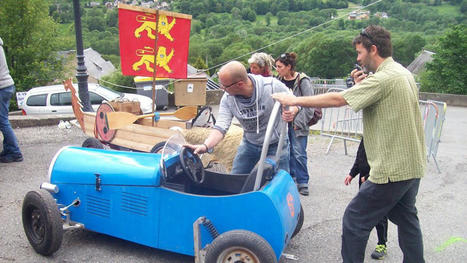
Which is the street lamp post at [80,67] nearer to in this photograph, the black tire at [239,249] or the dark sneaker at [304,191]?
the dark sneaker at [304,191]

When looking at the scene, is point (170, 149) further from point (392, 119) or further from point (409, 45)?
→ point (409, 45)

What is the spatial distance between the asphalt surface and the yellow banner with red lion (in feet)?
7.25

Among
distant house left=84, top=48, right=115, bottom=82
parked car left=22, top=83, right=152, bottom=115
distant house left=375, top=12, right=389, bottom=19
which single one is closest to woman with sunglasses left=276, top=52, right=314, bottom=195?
parked car left=22, top=83, right=152, bottom=115

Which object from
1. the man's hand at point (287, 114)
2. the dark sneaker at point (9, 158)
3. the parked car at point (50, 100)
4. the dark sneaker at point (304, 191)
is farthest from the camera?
the parked car at point (50, 100)

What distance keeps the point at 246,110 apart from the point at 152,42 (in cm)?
367

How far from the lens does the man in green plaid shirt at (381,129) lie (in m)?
2.73

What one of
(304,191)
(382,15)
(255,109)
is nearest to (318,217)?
(304,191)

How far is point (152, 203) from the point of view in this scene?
338 centimetres

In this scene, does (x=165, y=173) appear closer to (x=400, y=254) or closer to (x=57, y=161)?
(x=57, y=161)

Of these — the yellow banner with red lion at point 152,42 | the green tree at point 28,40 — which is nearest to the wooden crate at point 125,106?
the yellow banner with red lion at point 152,42

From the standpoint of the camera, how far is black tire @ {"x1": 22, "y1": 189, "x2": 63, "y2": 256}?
3455mm

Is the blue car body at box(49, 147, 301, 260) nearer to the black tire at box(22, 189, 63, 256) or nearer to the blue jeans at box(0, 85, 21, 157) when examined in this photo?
the black tire at box(22, 189, 63, 256)

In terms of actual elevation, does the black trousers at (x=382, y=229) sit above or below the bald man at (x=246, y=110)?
below

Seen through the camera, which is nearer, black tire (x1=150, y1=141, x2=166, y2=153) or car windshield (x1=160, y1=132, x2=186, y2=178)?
car windshield (x1=160, y1=132, x2=186, y2=178)
